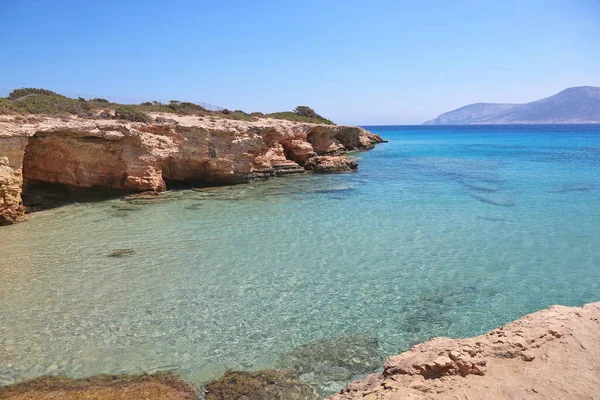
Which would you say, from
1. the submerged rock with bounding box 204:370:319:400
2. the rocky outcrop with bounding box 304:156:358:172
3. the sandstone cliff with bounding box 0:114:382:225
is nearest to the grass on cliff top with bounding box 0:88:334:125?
the sandstone cliff with bounding box 0:114:382:225

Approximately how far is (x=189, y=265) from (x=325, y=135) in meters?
26.2

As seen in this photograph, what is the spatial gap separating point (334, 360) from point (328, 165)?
71.9 ft

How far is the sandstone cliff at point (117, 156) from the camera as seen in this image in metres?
14.2

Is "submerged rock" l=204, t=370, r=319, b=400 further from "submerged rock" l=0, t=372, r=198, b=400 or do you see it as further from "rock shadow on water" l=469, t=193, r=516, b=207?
"rock shadow on water" l=469, t=193, r=516, b=207

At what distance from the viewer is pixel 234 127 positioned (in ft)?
70.6

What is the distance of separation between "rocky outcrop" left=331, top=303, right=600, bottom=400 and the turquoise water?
1.66m

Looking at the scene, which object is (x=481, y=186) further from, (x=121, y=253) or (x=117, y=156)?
(x=117, y=156)

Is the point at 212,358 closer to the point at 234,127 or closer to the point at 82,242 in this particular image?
the point at 82,242

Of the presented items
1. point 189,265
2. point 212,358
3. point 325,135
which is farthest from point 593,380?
point 325,135

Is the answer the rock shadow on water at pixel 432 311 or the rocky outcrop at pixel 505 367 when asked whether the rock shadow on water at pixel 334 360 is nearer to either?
the rock shadow on water at pixel 432 311

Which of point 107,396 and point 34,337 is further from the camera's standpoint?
point 34,337

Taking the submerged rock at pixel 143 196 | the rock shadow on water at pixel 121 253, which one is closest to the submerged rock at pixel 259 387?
the rock shadow on water at pixel 121 253

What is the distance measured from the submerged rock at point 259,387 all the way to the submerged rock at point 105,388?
0.32 m

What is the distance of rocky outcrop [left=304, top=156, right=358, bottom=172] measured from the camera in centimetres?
2705
